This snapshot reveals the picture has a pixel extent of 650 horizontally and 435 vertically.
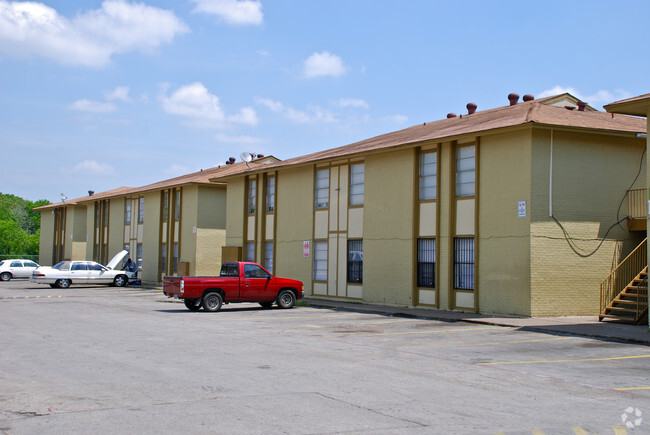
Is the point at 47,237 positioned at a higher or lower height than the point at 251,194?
lower

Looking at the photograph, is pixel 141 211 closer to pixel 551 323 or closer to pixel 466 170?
pixel 466 170

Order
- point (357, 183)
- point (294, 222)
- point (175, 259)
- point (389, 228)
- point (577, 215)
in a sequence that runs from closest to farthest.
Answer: point (577, 215), point (389, 228), point (357, 183), point (294, 222), point (175, 259)

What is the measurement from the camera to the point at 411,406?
8031 millimetres

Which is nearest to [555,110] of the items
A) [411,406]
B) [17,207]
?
[411,406]

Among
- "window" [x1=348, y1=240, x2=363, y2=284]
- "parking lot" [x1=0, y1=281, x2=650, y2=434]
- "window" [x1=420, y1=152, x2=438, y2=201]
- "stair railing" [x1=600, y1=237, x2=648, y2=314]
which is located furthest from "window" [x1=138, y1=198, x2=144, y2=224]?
"stair railing" [x1=600, y1=237, x2=648, y2=314]

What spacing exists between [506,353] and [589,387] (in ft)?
12.0

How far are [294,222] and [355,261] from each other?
474 cm

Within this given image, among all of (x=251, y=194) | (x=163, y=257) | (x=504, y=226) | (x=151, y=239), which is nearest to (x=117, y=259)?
(x=151, y=239)

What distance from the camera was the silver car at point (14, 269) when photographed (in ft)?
163

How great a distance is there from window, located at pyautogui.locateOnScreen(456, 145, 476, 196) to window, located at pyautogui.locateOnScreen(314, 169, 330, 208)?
24.8 feet

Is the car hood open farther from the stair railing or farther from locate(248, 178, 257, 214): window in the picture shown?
the stair railing

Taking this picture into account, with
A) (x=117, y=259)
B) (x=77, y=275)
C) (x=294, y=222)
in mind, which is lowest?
(x=77, y=275)

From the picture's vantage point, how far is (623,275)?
21172mm

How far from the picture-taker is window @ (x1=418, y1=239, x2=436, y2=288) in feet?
76.4
